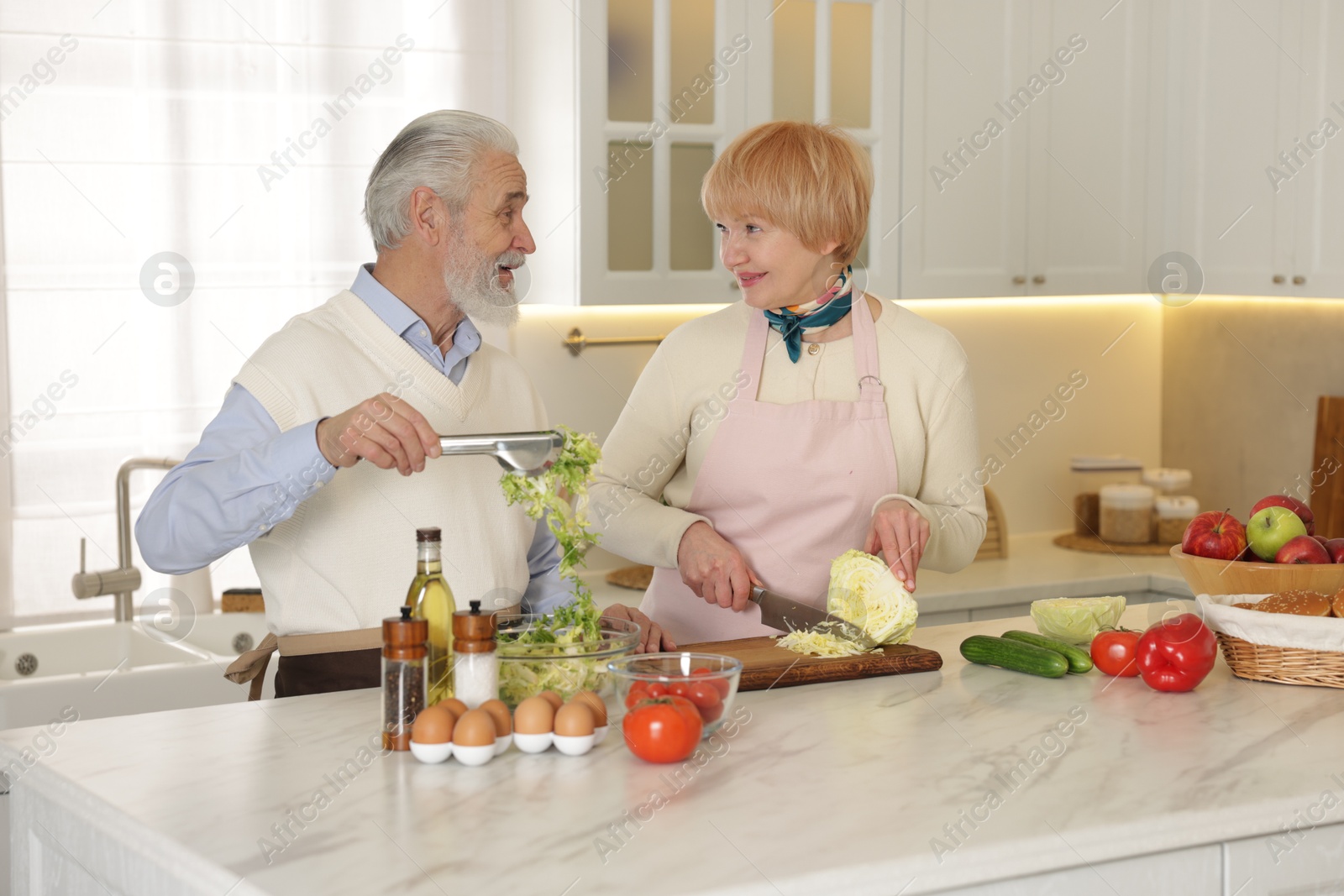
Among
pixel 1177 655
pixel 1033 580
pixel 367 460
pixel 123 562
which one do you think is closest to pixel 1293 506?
pixel 1177 655

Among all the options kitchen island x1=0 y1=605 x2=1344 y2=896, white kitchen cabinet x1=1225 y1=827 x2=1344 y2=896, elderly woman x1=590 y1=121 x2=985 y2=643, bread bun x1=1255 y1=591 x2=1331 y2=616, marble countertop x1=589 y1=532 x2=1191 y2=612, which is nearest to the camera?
kitchen island x1=0 y1=605 x2=1344 y2=896

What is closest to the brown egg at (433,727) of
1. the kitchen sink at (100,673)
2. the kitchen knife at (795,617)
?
the kitchen knife at (795,617)

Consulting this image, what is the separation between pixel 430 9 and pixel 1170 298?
2.32m

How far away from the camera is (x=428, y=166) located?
6.38 feet

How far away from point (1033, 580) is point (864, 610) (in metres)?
1.75

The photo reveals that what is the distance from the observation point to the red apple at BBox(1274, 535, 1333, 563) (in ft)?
5.99

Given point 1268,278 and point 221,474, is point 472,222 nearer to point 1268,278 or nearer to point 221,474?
point 221,474

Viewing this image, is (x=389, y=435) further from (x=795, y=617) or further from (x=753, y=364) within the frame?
(x=753, y=364)

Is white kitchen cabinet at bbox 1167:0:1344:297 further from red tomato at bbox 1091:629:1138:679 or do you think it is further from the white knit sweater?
red tomato at bbox 1091:629:1138:679

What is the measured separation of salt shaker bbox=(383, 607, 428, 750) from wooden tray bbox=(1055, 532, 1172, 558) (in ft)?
9.09

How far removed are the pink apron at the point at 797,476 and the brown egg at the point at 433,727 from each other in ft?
2.75

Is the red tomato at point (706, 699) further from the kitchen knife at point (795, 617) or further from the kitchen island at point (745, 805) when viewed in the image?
the kitchen knife at point (795, 617)

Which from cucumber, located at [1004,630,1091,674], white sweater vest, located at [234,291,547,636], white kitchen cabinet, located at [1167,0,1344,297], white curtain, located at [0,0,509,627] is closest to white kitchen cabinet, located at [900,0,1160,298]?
white kitchen cabinet, located at [1167,0,1344,297]

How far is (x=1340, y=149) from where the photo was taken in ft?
10.5
